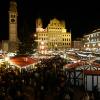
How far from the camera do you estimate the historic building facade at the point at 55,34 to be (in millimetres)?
131750

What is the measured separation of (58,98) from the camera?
13125 mm

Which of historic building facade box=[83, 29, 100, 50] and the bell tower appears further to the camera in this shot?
historic building facade box=[83, 29, 100, 50]

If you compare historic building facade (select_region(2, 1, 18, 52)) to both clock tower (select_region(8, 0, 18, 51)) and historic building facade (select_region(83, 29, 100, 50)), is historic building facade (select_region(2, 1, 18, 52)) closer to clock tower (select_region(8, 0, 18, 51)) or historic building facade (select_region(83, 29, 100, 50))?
clock tower (select_region(8, 0, 18, 51))

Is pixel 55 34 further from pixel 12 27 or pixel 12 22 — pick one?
pixel 12 27

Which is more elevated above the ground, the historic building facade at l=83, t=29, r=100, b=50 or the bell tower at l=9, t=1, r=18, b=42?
the bell tower at l=9, t=1, r=18, b=42

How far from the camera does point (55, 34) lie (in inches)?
5281

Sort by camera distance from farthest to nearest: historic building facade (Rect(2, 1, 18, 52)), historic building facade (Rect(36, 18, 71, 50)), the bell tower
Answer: historic building facade (Rect(36, 18, 71, 50)) < the bell tower < historic building facade (Rect(2, 1, 18, 52))

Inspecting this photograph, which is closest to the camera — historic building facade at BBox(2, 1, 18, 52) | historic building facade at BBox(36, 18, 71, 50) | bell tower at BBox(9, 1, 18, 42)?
historic building facade at BBox(2, 1, 18, 52)

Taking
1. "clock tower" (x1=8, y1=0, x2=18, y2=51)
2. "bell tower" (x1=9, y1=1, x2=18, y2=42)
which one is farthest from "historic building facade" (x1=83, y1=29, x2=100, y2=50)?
"bell tower" (x1=9, y1=1, x2=18, y2=42)

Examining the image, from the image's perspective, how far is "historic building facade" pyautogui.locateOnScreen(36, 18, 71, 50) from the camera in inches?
5187

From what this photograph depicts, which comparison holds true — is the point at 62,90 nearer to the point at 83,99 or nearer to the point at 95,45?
the point at 83,99

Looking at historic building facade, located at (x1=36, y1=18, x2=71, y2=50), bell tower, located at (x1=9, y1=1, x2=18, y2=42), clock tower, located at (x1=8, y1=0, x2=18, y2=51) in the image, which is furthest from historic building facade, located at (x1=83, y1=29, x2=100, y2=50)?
bell tower, located at (x1=9, y1=1, x2=18, y2=42)

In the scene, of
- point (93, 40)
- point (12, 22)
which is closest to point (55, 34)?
point (93, 40)

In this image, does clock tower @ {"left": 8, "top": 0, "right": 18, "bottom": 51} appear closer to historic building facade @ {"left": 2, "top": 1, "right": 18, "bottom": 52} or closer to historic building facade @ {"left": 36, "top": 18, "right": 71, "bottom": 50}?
historic building facade @ {"left": 2, "top": 1, "right": 18, "bottom": 52}
